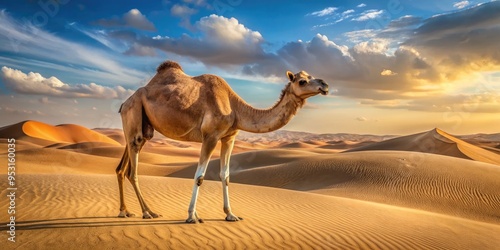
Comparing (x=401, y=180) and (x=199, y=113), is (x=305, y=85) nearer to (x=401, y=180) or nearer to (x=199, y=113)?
(x=199, y=113)

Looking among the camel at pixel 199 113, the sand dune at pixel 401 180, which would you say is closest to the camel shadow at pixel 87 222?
the camel at pixel 199 113

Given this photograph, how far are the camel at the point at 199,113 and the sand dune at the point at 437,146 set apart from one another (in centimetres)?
3736

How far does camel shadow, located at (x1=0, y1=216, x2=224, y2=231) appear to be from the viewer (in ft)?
25.3

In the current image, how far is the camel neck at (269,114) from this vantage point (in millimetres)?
8312

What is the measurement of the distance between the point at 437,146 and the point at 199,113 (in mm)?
43805

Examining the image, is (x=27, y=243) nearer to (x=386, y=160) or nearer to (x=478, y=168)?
(x=386, y=160)

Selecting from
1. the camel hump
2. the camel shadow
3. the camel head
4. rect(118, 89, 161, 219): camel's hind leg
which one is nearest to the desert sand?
the camel shadow

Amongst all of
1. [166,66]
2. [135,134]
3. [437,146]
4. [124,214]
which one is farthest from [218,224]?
[437,146]

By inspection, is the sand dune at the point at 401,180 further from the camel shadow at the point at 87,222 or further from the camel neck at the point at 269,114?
the camel shadow at the point at 87,222

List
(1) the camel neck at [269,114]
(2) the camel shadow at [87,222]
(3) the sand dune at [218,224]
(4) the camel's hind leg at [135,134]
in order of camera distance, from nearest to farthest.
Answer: (3) the sand dune at [218,224]
(2) the camel shadow at [87,222]
(1) the camel neck at [269,114]
(4) the camel's hind leg at [135,134]

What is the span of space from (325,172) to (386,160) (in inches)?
167

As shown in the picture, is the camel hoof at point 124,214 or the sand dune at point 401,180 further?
the sand dune at point 401,180

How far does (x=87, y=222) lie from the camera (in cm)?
805

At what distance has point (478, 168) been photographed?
24016 mm
